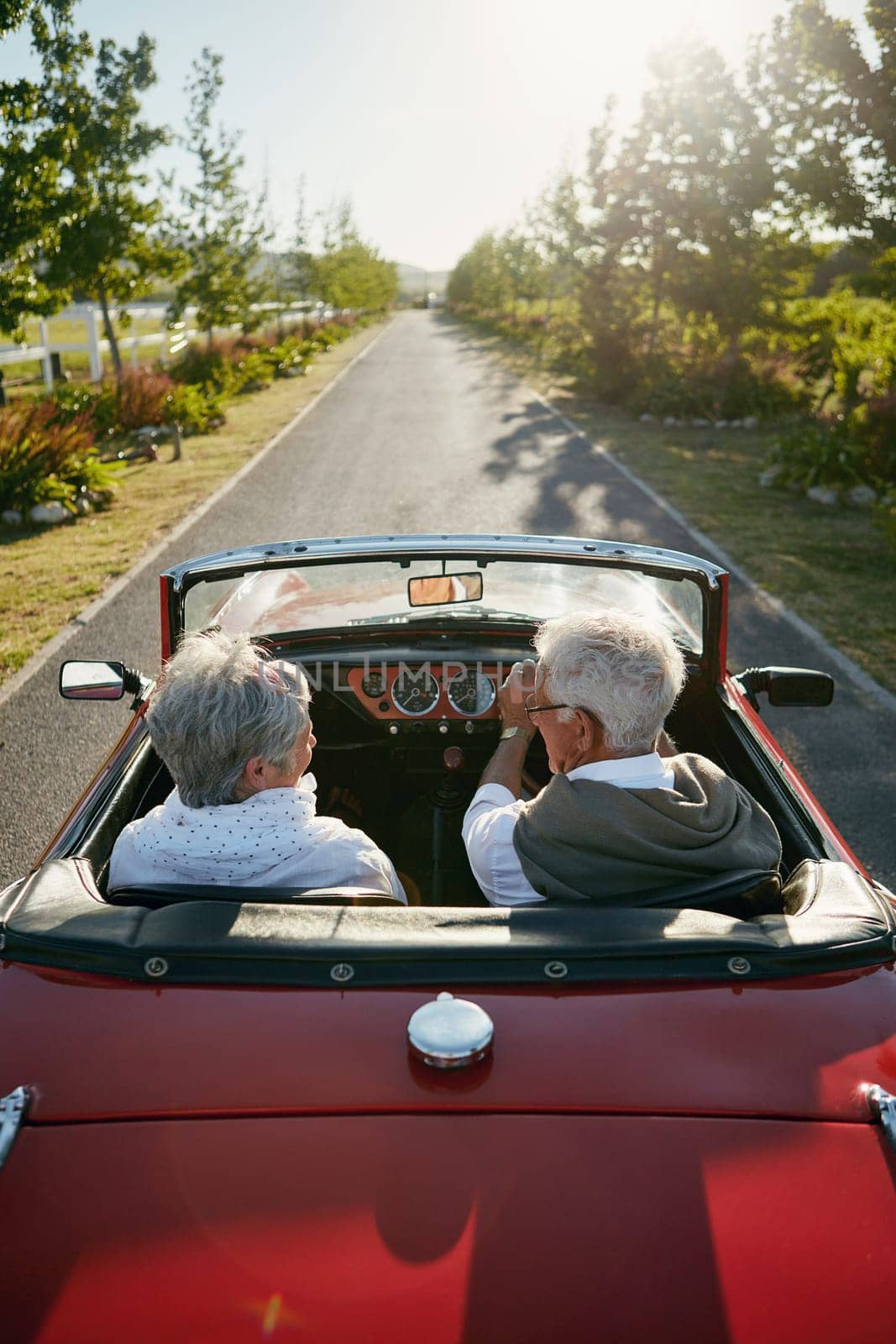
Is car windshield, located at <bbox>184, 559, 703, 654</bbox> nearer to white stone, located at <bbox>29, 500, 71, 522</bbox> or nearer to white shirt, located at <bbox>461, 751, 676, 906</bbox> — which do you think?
white shirt, located at <bbox>461, 751, 676, 906</bbox>

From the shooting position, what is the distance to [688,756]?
2344 mm

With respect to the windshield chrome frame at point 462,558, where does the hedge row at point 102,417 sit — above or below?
below

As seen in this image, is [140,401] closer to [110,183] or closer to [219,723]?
[110,183]

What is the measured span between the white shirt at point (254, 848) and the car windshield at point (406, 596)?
128cm

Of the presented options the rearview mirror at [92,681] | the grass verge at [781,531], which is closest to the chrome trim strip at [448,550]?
the rearview mirror at [92,681]

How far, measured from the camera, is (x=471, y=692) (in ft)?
11.7

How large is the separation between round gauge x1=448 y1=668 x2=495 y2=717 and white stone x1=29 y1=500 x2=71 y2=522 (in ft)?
28.7

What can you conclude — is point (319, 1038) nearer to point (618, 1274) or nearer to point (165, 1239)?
point (165, 1239)

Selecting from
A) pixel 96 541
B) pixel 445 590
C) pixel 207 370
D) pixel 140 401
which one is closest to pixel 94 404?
pixel 140 401

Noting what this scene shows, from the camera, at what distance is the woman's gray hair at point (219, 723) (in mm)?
2127

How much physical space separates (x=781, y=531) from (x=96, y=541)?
7.34 metres

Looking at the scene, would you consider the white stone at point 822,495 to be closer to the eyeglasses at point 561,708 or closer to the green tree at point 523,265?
the eyeglasses at point 561,708

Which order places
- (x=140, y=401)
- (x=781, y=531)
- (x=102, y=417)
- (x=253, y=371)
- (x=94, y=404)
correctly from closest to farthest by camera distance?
(x=781, y=531) → (x=94, y=404) → (x=102, y=417) → (x=140, y=401) → (x=253, y=371)

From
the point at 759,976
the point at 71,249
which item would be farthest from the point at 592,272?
the point at 759,976
